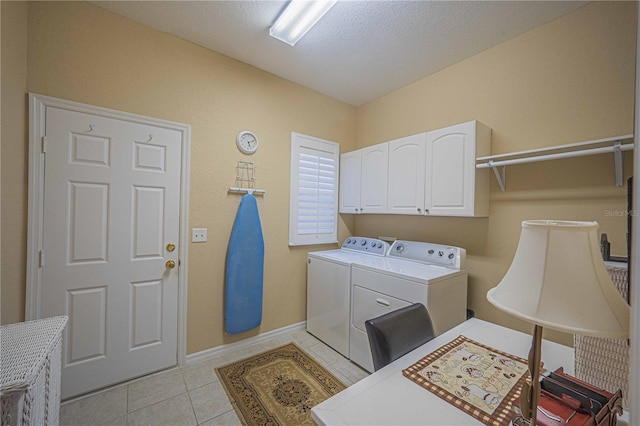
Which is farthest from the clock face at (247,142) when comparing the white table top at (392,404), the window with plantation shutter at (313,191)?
the white table top at (392,404)

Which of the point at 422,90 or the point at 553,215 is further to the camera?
the point at 422,90

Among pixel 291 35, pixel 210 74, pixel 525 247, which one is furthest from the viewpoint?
pixel 210 74

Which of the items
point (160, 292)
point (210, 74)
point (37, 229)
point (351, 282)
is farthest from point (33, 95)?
point (351, 282)

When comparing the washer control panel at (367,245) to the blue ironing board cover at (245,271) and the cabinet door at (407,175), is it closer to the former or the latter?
the cabinet door at (407,175)

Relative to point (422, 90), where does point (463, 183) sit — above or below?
below

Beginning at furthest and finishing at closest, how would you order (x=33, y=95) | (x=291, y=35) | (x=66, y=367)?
(x=291, y=35), (x=66, y=367), (x=33, y=95)

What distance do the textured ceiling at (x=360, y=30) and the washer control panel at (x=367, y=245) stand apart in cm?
178

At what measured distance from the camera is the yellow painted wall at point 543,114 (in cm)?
162

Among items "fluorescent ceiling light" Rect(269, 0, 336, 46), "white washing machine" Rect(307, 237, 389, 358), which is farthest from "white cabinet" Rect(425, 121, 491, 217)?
"fluorescent ceiling light" Rect(269, 0, 336, 46)

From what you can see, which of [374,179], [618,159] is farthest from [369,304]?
[618,159]

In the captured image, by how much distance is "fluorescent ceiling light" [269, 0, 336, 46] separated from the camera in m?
1.73

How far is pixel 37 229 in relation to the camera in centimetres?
167

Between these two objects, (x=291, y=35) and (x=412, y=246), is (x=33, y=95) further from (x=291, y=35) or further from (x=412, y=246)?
(x=412, y=246)

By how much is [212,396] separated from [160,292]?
3.00ft
